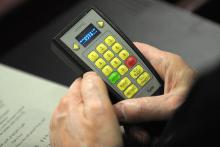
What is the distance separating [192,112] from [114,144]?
17 centimetres

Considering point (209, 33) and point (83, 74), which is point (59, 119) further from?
point (209, 33)

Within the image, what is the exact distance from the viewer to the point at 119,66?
2.07ft

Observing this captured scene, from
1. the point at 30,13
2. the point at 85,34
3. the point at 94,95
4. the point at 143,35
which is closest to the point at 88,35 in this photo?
the point at 85,34

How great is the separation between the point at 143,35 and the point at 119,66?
0.22m

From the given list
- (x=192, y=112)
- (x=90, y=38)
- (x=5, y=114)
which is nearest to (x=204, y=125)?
(x=192, y=112)

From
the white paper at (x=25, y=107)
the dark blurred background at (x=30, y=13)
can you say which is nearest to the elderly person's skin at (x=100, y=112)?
the white paper at (x=25, y=107)

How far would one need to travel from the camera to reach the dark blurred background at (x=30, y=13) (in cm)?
92

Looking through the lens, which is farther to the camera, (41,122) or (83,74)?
(41,122)

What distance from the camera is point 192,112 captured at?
0.36 meters

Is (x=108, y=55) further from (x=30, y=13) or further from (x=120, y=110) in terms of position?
(x=30, y=13)

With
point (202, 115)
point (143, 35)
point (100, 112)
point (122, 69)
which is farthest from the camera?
point (143, 35)

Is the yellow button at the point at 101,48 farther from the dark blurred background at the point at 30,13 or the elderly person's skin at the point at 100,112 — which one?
the dark blurred background at the point at 30,13

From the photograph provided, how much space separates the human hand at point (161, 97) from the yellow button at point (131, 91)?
0.04 metres

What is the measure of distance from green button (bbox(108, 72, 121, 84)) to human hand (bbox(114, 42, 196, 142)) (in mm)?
53
